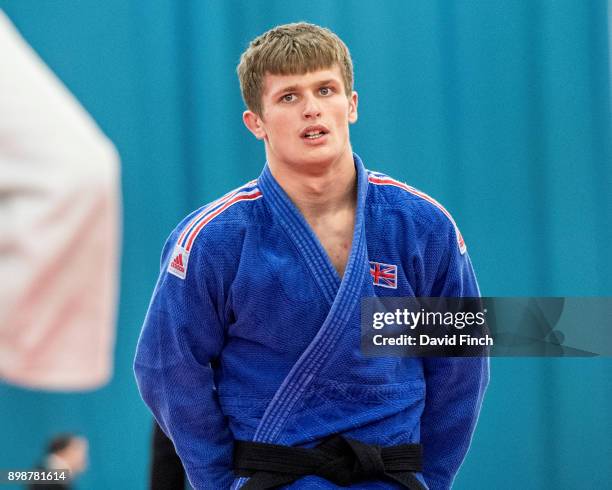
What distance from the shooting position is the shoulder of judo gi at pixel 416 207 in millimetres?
1571

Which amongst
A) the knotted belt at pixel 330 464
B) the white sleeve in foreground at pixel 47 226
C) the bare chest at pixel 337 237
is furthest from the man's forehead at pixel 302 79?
the white sleeve in foreground at pixel 47 226

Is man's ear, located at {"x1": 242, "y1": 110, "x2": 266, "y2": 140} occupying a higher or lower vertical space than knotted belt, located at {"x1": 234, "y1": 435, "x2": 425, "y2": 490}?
higher

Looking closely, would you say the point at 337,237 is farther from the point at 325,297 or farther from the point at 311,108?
the point at 311,108

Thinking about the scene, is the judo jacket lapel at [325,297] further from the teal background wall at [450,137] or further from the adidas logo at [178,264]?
the teal background wall at [450,137]

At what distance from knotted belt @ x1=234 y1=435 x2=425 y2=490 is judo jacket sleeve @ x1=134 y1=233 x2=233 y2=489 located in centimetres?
9

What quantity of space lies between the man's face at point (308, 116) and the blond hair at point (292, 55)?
1 centimetres

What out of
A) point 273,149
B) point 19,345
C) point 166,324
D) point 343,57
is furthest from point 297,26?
point 19,345

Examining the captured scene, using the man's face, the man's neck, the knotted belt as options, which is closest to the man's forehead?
the man's face

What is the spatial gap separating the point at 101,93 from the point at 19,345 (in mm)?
1672

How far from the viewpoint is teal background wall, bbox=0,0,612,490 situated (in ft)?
6.65

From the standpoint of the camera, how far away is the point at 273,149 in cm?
155

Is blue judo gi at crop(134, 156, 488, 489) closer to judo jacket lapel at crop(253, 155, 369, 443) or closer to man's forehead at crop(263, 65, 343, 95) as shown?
judo jacket lapel at crop(253, 155, 369, 443)

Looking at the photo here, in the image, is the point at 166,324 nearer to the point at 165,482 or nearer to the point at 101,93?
the point at 165,482

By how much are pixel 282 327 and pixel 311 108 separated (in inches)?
13.5
